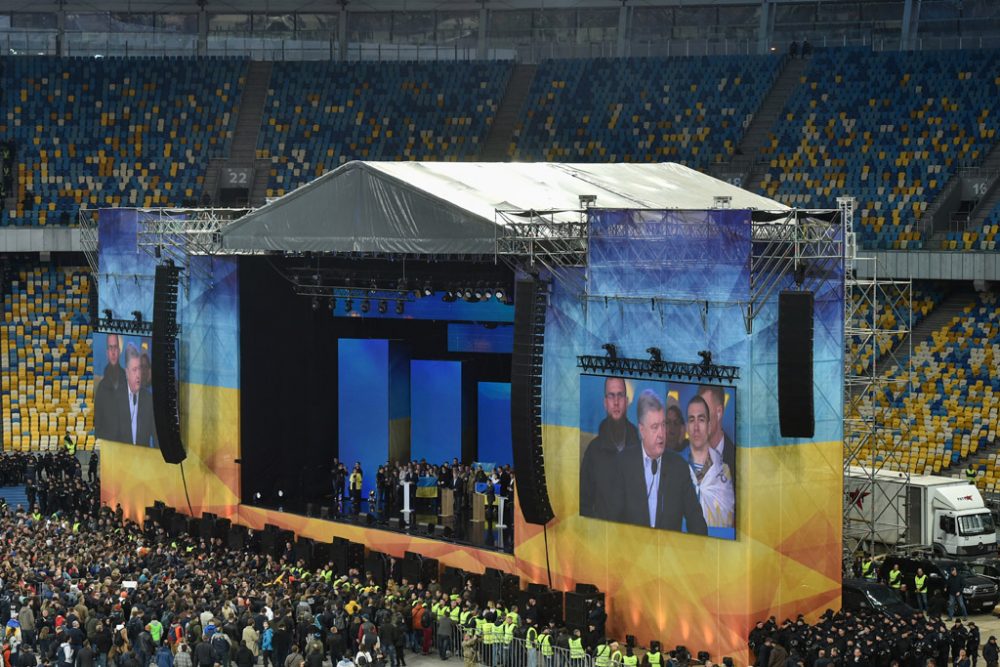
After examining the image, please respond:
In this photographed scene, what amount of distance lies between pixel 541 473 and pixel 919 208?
68.5 ft

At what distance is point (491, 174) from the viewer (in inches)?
1391

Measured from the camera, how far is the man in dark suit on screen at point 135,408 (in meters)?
40.5

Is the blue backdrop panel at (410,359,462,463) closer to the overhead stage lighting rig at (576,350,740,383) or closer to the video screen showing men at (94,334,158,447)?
the video screen showing men at (94,334,158,447)

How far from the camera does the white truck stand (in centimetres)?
3538

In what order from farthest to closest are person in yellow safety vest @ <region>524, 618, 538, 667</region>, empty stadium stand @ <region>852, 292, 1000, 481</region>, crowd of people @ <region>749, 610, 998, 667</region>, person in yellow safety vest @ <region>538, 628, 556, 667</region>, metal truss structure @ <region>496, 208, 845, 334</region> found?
empty stadium stand @ <region>852, 292, 1000, 481</region> → metal truss structure @ <region>496, 208, 845, 334</region> → person in yellow safety vest @ <region>524, 618, 538, 667</region> → person in yellow safety vest @ <region>538, 628, 556, 667</region> → crowd of people @ <region>749, 610, 998, 667</region>

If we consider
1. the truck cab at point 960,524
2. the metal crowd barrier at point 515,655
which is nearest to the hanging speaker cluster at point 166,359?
the metal crowd barrier at point 515,655

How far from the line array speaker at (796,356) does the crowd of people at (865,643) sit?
3503 millimetres

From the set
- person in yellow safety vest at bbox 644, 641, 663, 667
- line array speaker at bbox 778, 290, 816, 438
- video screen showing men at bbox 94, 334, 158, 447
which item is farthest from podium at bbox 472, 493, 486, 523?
line array speaker at bbox 778, 290, 816, 438

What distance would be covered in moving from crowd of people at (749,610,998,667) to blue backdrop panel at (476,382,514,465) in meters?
13.4

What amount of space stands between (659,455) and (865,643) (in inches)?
196

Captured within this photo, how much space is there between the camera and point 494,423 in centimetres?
4103

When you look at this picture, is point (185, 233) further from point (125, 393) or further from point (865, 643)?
point (865, 643)

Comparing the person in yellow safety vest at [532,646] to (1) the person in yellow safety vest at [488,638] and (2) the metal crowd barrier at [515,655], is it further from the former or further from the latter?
(1) the person in yellow safety vest at [488,638]

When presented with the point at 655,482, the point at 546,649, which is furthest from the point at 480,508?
the point at 546,649
